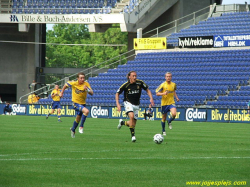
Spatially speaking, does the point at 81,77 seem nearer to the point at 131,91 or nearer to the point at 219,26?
the point at 131,91

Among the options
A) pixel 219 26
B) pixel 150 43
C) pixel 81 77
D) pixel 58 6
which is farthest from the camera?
pixel 58 6

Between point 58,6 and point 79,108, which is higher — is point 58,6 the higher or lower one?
the higher one

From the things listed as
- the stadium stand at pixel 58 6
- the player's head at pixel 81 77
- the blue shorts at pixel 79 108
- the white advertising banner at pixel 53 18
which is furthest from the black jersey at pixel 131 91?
the stadium stand at pixel 58 6

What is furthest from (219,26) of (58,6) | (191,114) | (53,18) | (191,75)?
(58,6)

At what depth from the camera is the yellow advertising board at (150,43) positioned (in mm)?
43594

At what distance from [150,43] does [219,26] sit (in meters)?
6.36

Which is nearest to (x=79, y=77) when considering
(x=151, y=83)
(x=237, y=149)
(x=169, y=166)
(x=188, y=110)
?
(x=237, y=149)

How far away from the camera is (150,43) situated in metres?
44.4

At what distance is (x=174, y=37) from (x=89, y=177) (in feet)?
122

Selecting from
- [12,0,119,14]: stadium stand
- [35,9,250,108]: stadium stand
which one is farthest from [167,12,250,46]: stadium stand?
[12,0,119,14]: stadium stand

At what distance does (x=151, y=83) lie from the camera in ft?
127

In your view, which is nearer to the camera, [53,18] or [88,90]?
[88,90]

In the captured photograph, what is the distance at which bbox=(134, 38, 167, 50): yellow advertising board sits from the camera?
1716 inches

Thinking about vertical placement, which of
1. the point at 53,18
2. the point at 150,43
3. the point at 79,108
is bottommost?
the point at 79,108
